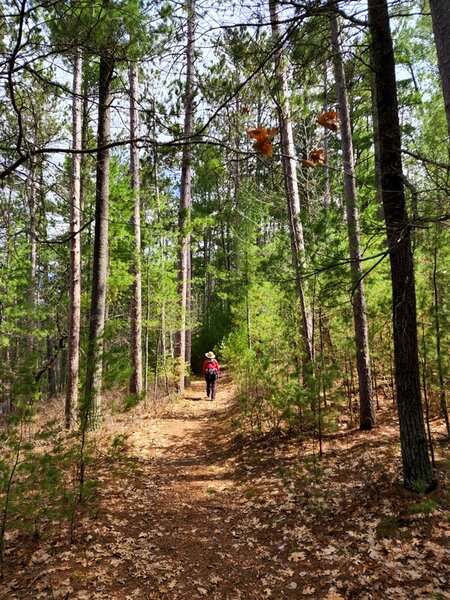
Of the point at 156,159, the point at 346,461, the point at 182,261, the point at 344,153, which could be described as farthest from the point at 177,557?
the point at 182,261

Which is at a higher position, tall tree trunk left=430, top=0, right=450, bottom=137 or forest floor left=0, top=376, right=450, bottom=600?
tall tree trunk left=430, top=0, right=450, bottom=137

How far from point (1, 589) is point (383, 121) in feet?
20.2

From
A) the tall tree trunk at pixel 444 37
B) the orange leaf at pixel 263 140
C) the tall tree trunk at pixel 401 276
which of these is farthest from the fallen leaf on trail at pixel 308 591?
the tall tree trunk at pixel 444 37

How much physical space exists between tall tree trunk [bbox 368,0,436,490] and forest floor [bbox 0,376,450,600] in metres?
0.46

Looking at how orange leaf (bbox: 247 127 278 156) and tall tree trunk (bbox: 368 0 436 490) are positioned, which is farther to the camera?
tall tree trunk (bbox: 368 0 436 490)

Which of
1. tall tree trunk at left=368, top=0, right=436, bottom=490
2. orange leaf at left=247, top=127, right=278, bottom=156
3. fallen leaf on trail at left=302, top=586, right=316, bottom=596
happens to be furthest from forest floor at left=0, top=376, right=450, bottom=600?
orange leaf at left=247, top=127, right=278, bottom=156

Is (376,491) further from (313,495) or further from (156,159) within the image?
(156,159)

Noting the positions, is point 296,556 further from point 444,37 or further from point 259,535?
point 444,37

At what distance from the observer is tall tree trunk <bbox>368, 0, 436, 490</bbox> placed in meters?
4.31

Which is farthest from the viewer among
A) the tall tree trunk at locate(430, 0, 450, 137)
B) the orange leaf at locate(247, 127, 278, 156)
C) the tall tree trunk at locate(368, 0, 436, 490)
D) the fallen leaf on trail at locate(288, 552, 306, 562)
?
the tall tree trunk at locate(368, 0, 436, 490)

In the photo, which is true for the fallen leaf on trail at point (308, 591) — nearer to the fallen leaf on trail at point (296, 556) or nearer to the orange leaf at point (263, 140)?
the fallen leaf on trail at point (296, 556)

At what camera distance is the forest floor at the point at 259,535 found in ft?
11.4

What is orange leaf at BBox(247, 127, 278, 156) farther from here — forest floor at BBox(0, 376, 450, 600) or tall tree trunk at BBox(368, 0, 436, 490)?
forest floor at BBox(0, 376, 450, 600)

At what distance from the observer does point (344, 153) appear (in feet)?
23.4
